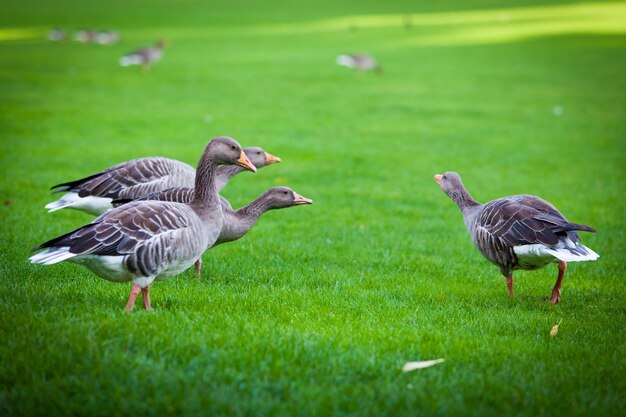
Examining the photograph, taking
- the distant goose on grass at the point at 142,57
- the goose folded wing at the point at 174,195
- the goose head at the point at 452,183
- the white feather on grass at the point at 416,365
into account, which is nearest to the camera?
the white feather on grass at the point at 416,365

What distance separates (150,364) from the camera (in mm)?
4930

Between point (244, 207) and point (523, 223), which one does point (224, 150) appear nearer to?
point (244, 207)

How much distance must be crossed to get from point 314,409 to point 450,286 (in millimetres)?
3538

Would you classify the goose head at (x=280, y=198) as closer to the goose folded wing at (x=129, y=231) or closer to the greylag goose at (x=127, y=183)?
the greylag goose at (x=127, y=183)

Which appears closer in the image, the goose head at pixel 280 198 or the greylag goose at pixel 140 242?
the greylag goose at pixel 140 242

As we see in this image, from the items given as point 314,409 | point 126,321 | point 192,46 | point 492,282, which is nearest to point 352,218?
point 492,282

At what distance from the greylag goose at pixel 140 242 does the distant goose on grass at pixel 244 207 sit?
732 millimetres

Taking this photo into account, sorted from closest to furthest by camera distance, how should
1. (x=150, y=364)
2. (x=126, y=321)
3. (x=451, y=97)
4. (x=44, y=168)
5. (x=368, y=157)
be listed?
(x=150, y=364)
(x=126, y=321)
(x=44, y=168)
(x=368, y=157)
(x=451, y=97)

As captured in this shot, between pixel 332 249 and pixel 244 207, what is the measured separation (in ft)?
6.00

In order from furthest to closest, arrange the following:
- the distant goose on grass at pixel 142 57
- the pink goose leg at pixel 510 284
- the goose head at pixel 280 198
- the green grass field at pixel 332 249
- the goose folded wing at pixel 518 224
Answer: the distant goose on grass at pixel 142 57
the goose head at pixel 280 198
the pink goose leg at pixel 510 284
the goose folded wing at pixel 518 224
the green grass field at pixel 332 249

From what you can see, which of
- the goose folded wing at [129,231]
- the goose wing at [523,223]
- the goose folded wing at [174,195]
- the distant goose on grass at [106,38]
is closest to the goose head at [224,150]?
the goose folded wing at [129,231]

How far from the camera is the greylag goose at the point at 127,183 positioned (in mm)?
8336

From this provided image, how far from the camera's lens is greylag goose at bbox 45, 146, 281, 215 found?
8.34 m

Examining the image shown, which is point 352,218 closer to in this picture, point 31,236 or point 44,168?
point 31,236
